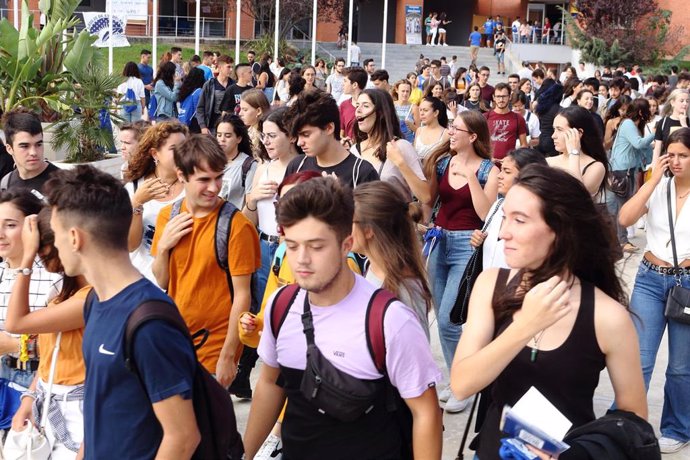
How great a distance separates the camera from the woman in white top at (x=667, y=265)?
5.38m

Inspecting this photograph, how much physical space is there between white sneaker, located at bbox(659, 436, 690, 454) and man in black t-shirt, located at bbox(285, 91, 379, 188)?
7.93ft

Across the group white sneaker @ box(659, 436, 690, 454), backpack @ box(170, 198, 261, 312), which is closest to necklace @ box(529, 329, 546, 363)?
backpack @ box(170, 198, 261, 312)

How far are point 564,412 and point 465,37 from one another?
56.1 meters

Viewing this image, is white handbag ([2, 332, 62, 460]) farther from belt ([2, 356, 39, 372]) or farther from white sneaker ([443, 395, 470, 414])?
white sneaker ([443, 395, 470, 414])

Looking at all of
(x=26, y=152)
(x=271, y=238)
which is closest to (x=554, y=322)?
(x=271, y=238)

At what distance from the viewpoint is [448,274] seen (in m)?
6.43

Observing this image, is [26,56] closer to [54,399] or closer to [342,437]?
[54,399]

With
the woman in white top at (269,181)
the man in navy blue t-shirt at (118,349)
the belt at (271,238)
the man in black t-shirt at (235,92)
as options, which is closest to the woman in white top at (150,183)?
the woman in white top at (269,181)

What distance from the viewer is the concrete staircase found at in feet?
145

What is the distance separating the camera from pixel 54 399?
3.64m

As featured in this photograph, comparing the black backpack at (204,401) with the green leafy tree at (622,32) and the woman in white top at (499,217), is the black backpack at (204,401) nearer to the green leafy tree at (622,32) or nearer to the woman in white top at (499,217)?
the woman in white top at (499,217)

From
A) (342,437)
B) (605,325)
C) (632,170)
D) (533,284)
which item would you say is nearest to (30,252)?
(342,437)

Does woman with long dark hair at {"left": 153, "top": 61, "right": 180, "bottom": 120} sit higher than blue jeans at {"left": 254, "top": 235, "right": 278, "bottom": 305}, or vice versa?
woman with long dark hair at {"left": 153, "top": 61, "right": 180, "bottom": 120}

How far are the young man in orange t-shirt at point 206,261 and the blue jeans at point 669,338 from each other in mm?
2449
